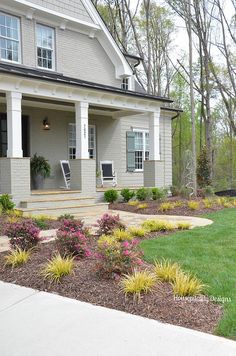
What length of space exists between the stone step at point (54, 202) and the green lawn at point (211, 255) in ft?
14.8

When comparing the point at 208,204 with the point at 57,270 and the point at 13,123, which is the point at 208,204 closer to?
the point at 13,123

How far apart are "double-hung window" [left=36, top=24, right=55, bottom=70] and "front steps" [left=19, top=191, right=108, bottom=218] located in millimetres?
4804

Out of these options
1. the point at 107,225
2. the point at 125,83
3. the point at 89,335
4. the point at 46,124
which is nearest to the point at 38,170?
the point at 46,124

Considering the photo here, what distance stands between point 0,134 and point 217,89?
17.4 m

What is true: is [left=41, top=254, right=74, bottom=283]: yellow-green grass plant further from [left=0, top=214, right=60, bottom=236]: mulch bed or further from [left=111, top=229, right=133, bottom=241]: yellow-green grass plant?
[left=0, top=214, right=60, bottom=236]: mulch bed

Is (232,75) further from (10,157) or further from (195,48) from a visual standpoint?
(10,157)

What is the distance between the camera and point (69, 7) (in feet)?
44.5

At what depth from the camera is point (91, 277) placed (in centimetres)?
444

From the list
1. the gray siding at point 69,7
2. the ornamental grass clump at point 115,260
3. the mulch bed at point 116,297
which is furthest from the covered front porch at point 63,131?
the ornamental grass clump at point 115,260

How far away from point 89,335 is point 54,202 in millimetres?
7713

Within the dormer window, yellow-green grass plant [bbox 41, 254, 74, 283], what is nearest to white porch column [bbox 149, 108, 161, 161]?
the dormer window

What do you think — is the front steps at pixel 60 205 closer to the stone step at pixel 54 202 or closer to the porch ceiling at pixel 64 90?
the stone step at pixel 54 202

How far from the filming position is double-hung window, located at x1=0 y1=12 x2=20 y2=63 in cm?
1202

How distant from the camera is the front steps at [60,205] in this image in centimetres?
1010
